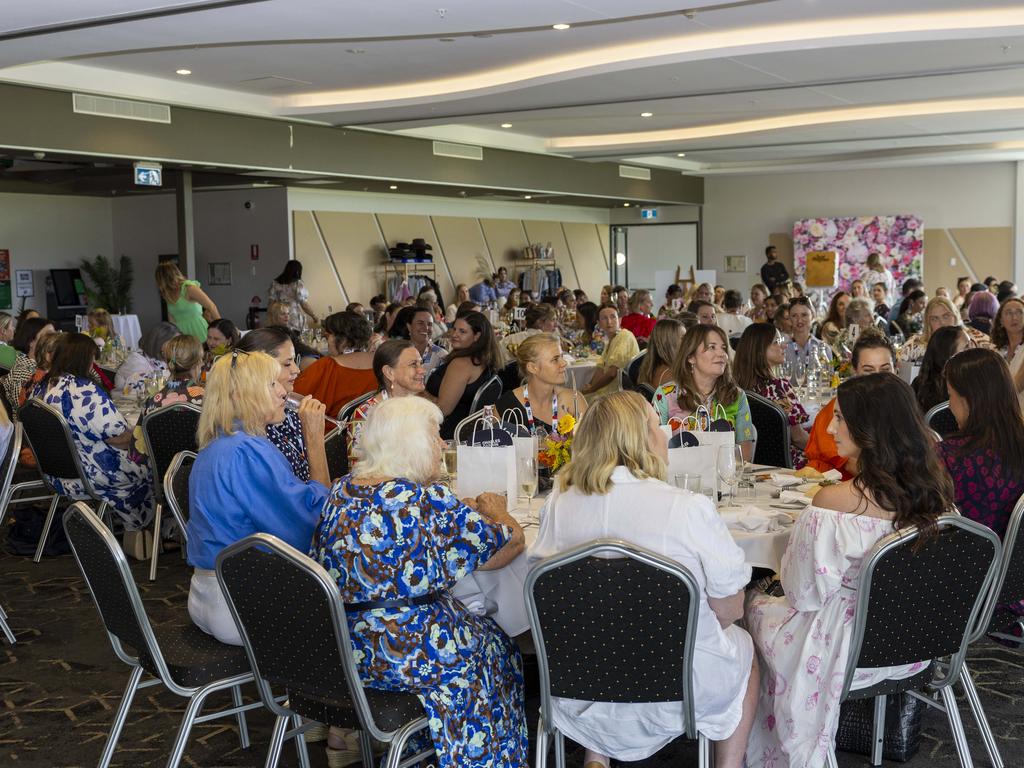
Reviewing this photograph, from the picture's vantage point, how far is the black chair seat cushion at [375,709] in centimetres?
293

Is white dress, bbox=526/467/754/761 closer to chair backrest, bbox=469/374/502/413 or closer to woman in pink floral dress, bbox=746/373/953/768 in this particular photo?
woman in pink floral dress, bbox=746/373/953/768

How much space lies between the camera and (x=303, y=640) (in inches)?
115

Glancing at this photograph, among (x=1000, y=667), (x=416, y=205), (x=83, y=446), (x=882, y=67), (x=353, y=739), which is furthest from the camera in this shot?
(x=416, y=205)

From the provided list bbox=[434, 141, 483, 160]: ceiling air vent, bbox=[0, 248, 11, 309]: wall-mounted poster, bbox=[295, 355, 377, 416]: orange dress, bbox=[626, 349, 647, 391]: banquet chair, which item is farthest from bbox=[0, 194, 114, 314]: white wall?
bbox=[295, 355, 377, 416]: orange dress

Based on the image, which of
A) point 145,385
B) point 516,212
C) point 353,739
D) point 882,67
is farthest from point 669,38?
point 516,212

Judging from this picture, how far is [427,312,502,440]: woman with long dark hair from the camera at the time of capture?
6.88 metres

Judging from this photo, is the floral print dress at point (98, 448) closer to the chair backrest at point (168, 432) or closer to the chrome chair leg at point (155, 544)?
the chrome chair leg at point (155, 544)

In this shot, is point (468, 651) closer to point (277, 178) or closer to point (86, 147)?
point (86, 147)

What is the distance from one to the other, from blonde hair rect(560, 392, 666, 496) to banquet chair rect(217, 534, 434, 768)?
72 cm

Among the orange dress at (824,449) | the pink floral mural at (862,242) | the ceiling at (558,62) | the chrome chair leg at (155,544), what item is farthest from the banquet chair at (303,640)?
the pink floral mural at (862,242)

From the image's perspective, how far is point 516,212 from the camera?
63.7 feet

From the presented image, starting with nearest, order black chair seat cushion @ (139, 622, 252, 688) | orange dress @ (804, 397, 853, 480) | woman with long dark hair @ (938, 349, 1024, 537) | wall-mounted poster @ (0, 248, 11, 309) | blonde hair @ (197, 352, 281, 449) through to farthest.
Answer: black chair seat cushion @ (139, 622, 252, 688) < blonde hair @ (197, 352, 281, 449) < woman with long dark hair @ (938, 349, 1024, 537) < orange dress @ (804, 397, 853, 480) < wall-mounted poster @ (0, 248, 11, 309)

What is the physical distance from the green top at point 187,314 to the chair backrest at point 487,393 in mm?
4421

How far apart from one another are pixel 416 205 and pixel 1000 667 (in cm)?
1363
